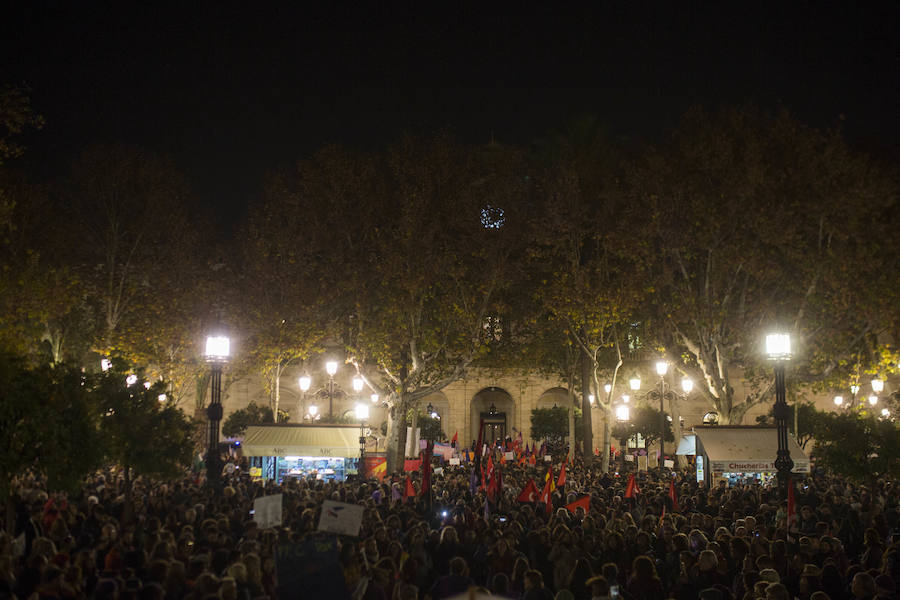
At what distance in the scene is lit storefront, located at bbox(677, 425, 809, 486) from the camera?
23.6 meters

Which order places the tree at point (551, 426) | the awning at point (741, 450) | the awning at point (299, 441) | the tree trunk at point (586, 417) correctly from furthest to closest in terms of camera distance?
the tree at point (551, 426)
the tree trunk at point (586, 417)
the awning at point (299, 441)
the awning at point (741, 450)

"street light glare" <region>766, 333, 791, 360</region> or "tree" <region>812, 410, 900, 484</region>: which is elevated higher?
"street light glare" <region>766, 333, 791, 360</region>

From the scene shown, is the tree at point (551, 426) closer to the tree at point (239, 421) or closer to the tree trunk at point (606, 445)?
the tree at point (239, 421)

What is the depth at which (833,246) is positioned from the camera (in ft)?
93.4

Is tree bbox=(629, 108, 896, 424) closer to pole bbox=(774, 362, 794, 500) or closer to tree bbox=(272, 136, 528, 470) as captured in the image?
tree bbox=(272, 136, 528, 470)

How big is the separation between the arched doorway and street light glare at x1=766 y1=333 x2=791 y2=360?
3979 cm

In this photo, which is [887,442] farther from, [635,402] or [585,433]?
[635,402]

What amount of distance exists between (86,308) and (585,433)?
2403cm

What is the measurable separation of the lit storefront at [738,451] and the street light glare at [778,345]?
5.60 meters

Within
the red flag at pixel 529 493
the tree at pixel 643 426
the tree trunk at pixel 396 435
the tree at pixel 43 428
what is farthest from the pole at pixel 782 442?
the tree at pixel 643 426

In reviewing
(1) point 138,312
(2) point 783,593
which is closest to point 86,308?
(1) point 138,312

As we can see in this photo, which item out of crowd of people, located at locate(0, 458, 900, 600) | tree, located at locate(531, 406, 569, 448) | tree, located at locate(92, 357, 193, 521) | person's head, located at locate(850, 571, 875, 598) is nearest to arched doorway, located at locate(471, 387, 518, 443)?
tree, located at locate(531, 406, 569, 448)

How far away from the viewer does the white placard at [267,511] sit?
12.4 meters

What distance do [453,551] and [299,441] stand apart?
50.6 feet
